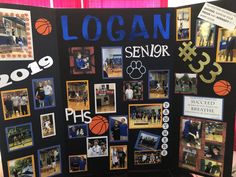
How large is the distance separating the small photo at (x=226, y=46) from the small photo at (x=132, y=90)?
1.49 feet

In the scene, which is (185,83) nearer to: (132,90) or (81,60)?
(132,90)

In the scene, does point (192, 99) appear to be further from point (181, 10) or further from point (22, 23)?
point (22, 23)

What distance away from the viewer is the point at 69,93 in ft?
4.64

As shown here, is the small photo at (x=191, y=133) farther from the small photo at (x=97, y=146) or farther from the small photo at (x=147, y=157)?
the small photo at (x=97, y=146)

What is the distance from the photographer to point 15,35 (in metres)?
1.24

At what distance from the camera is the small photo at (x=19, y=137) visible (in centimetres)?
129

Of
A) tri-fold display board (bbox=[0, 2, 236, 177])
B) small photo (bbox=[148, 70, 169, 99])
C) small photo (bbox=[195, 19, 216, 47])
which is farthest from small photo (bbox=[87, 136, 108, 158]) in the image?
small photo (bbox=[195, 19, 216, 47])

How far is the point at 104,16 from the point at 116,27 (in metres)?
0.09

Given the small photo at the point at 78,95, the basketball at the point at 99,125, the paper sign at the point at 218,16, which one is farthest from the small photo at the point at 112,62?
the paper sign at the point at 218,16

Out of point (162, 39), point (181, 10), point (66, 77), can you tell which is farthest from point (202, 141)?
point (66, 77)

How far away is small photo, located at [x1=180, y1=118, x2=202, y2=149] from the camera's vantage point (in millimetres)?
1421

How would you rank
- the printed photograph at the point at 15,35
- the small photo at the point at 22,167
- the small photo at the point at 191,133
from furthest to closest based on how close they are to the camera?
1. the small photo at the point at 191,133
2. the small photo at the point at 22,167
3. the printed photograph at the point at 15,35

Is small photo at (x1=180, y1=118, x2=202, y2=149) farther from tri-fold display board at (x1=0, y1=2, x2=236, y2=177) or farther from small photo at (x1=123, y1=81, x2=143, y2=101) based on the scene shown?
small photo at (x1=123, y1=81, x2=143, y2=101)

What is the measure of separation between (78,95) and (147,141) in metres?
0.50
